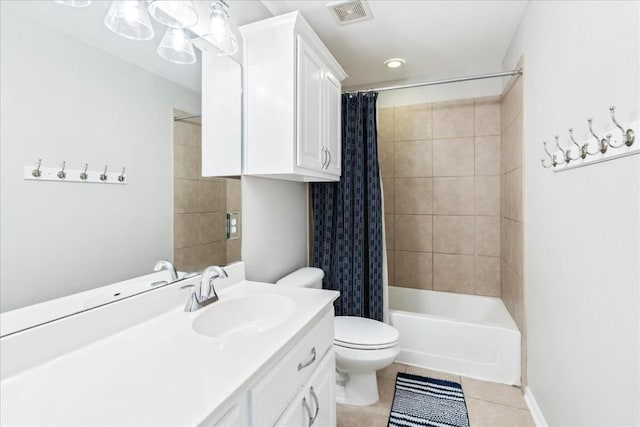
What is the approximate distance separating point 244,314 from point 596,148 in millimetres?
1414

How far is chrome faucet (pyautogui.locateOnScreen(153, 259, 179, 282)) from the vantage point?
1196 millimetres

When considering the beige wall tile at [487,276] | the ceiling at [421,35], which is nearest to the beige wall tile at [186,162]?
the ceiling at [421,35]

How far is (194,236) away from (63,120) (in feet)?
2.08

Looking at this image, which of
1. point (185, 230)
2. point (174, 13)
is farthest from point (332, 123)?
point (185, 230)

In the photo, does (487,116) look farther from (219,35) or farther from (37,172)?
(37,172)

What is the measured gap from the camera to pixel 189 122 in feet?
4.32

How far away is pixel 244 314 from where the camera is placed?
1336mm

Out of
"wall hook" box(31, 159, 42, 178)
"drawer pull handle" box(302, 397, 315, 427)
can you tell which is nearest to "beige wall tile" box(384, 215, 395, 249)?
"drawer pull handle" box(302, 397, 315, 427)

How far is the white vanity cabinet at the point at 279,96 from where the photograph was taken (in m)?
1.55

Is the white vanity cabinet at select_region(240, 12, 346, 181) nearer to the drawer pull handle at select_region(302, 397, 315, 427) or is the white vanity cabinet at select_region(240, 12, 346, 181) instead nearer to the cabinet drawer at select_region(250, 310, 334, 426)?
the cabinet drawer at select_region(250, 310, 334, 426)

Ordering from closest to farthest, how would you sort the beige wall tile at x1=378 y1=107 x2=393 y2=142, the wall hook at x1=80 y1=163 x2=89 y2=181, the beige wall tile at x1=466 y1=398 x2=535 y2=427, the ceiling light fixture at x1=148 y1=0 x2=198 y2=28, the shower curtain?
the wall hook at x1=80 y1=163 x2=89 y2=181
the ceiling light fixture at x1=148 y1=0 x2=198 y2=28
the beige wall tile at x1=466 y1=398 x2=535 y2=427
the shower curtain
the beige wall tile at x1=378 y1=107 x2=393 y2=142

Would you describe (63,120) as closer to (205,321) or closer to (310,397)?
(205,321)

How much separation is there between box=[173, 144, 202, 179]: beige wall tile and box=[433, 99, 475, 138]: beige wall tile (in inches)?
88.6

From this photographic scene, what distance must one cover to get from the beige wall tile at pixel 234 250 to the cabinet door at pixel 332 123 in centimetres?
73
